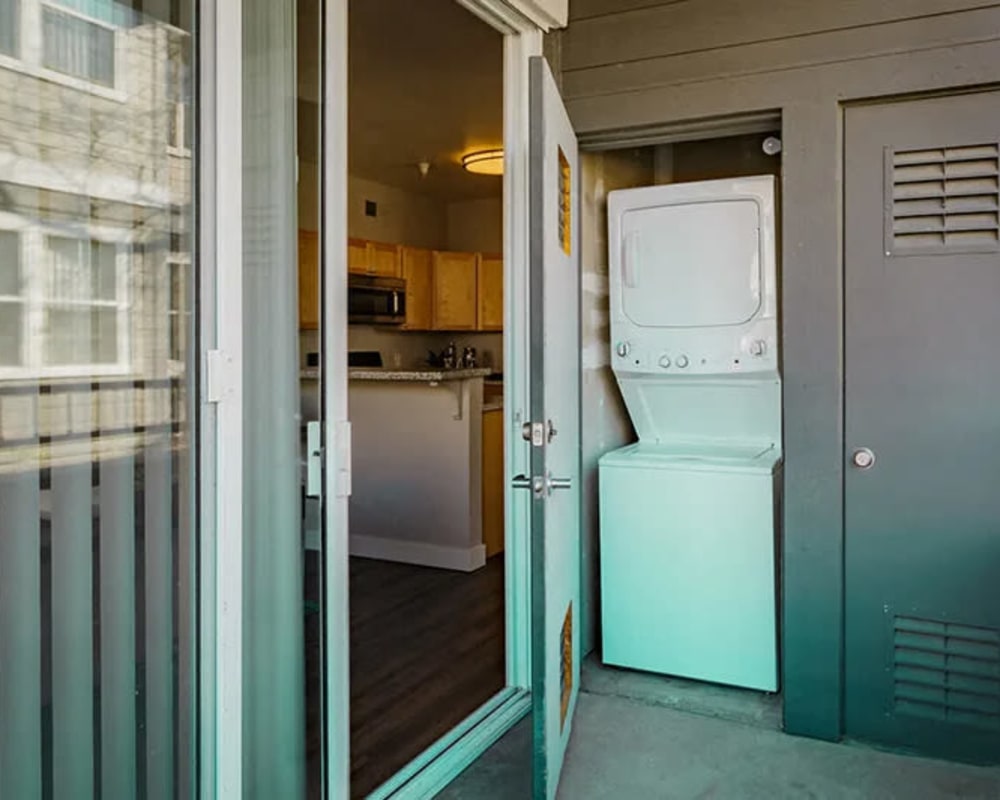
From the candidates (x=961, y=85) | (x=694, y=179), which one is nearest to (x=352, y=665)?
(x=694, y=179)

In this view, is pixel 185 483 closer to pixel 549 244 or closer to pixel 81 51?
pixel 81 51

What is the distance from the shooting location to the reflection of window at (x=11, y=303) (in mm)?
1218

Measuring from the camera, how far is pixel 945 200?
2.45 m

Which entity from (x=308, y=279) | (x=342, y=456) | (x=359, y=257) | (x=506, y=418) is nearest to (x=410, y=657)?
(x=506, y=418)

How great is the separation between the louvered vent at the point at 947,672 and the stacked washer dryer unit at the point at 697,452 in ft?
1.54

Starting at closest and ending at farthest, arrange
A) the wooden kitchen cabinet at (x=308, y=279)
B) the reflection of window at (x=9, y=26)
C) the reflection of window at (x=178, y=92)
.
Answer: the reflection of window at (x=9, y=26), the reflection of window at (x=178, y=92), the wooden kitchen cabinet at (x=308, y=279)

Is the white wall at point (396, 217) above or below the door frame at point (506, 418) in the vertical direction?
above

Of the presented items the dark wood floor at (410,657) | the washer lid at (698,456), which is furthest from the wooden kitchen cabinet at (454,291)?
the washer lid at (698,456)

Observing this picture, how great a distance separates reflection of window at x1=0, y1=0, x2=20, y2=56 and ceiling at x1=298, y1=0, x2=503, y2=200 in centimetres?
64

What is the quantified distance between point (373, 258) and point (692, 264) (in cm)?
373

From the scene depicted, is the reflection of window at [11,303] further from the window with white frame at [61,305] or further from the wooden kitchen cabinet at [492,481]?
the wooden kitchen cabinet at [492,481]

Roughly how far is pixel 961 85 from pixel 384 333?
5.11 metres

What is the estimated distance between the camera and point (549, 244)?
2.20 metres

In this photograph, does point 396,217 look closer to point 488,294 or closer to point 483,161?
point 488,294
